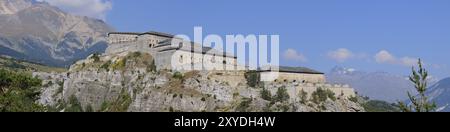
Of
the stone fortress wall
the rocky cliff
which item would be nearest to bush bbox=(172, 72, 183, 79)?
the rocky cliff

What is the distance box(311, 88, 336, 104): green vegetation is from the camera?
349 feet

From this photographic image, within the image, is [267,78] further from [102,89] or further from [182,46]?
[102,89]

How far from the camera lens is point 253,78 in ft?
365

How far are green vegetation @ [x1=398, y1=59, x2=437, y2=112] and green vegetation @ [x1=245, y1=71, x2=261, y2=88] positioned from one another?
7339cm

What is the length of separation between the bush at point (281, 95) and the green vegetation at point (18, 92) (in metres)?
49.0

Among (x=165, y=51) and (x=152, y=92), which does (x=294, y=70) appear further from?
(x=152, y=92)

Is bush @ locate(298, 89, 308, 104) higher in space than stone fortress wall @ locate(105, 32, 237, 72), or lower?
lower

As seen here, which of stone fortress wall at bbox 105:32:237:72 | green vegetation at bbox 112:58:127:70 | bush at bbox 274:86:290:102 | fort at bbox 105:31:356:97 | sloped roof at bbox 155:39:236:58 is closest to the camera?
bush at bbox 274:86:290:102

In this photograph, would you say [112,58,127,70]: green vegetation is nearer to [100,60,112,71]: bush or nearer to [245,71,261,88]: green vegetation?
[100,60,112,71]: bush
